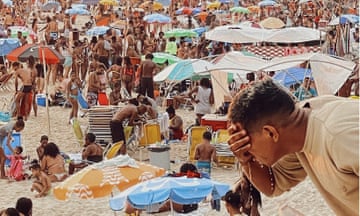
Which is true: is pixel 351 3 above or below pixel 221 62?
below

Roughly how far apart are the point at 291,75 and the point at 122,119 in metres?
3.02

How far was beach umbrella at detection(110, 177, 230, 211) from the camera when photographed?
534cm

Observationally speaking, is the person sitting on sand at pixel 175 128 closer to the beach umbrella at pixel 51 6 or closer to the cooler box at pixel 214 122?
the cooler box at pixel 214 122

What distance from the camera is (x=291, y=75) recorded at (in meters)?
11.1

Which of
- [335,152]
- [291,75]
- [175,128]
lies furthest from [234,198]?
[291,75]

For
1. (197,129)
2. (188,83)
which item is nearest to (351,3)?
(188,83)

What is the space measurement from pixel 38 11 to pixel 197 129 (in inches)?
770

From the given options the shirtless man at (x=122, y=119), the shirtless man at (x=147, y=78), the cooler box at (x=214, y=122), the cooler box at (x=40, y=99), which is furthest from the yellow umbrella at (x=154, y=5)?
the shirtless man at (x=122, y=119)

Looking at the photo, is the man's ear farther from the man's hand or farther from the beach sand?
the beach sand

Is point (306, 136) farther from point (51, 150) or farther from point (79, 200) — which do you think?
point (51, 150)

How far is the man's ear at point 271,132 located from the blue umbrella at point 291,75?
31.3ft

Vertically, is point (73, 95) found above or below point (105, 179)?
below

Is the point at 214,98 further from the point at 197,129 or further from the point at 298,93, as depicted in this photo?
the point at 197,129

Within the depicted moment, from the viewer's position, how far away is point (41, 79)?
1385 centimetres
